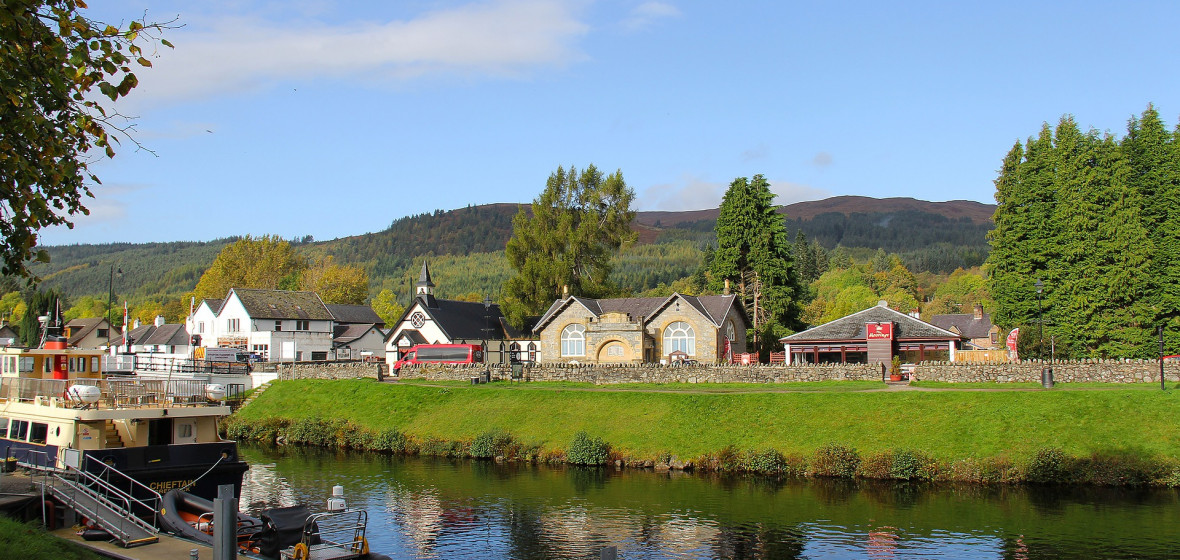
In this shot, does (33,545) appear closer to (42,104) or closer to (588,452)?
(42,104)

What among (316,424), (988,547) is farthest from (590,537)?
(316,424)

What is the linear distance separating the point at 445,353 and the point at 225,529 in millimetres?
53548

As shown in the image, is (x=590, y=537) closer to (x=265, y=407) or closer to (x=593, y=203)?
(x=265, y=407)

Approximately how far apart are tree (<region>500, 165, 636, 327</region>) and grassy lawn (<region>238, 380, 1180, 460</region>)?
2336cm

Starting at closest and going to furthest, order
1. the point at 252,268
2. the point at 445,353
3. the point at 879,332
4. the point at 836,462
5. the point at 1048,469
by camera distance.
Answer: the point at 1048,469 → the point at 836,462 → the point at 879,332 → the point at 445,353 → the point at 252,268

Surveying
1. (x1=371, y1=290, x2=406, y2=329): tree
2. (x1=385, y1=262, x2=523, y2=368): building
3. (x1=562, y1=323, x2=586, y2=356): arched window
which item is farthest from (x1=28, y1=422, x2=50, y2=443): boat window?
(x1=371, y1=290, x2=406, y2=329): tree

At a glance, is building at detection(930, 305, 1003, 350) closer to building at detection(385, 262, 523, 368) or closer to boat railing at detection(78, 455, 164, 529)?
building at detection(385, 262, 523, 368)

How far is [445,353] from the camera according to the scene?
67.2 meters

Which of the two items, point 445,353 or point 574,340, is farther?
point 445,353

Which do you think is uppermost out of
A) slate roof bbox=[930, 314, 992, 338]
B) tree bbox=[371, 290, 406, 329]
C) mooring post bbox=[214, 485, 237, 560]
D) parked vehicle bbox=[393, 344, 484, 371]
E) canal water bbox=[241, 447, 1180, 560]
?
tree bbox=[371, 290, 406, 329]

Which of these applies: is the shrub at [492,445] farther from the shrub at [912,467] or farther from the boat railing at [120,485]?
the boat railing at [120,485]

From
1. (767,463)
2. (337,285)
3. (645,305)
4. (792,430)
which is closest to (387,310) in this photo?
(337,285)

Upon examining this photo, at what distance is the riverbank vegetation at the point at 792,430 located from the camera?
112ft

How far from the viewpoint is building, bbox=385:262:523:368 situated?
237 feet
